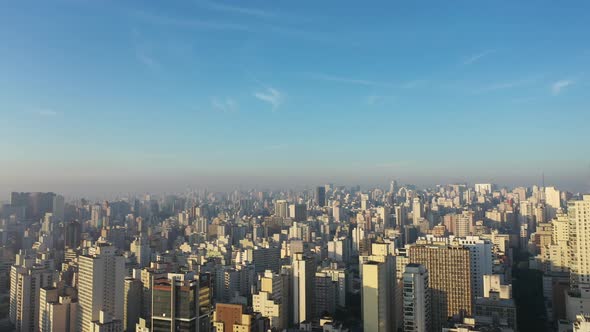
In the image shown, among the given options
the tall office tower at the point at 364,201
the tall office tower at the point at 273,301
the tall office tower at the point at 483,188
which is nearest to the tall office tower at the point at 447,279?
the tall office tower at the point at 273,301

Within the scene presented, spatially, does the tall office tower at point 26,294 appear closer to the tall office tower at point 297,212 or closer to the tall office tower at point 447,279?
the tall office tower at point 447,279

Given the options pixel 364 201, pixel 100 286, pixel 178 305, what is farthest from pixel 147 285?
pixel 364 201

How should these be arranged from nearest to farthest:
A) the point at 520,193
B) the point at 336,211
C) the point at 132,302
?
1. the point at 132,302
2. the point at 520,193
3. the point at 336,211

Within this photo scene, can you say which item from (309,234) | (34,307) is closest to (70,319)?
(34,307)

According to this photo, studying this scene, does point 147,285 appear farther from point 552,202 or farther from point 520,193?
point 520,193

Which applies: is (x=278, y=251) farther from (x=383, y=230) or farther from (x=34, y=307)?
(x=34, y=307)

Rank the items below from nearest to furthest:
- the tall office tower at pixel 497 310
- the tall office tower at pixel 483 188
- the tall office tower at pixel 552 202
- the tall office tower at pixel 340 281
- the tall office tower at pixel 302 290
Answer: the tall office tower at pixel 497 310, the tall office tower at pixel 302 290, the tall office tower at pixel 340 281, the tall office tower at pixel 552 202, the tall office tower at pixel 483 188

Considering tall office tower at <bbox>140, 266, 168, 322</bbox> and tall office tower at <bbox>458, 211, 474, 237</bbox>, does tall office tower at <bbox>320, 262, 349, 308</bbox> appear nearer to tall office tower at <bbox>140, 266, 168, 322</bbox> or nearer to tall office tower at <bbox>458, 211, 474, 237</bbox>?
tall office tower at <bbox>140, 266, 168, 322</bbox>
